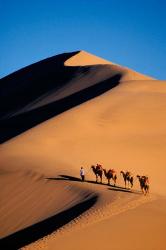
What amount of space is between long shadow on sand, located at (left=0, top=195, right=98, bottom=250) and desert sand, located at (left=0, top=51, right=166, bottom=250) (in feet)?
0.16

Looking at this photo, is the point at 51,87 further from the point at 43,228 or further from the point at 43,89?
the point at 43,228

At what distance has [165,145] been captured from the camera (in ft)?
96.8

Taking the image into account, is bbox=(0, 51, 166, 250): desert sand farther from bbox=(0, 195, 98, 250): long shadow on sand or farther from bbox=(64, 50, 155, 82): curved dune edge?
bbox=(64, 50, 155, 82): curved dune edge

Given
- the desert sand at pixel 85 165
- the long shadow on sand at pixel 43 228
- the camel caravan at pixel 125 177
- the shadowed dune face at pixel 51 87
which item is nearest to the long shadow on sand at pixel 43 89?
the shadowed dune face at pixel 51 87

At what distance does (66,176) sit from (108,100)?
58.7ft

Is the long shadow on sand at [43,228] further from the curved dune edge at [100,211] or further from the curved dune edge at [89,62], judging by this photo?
the curved dune edge at [89,62]

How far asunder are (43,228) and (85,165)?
9.18 m

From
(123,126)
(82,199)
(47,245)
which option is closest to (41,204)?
(82,199)

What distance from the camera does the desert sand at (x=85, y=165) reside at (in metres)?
13.5

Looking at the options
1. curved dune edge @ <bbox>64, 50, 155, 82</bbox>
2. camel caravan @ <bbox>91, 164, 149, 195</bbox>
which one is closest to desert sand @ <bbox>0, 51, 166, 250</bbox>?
camel caravan @ <bbox>91, 164, 149, 195</bbox>

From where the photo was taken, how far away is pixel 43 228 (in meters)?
15.8

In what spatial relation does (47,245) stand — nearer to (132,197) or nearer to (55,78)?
(132,197)

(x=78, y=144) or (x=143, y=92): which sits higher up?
(x=143, y=92)

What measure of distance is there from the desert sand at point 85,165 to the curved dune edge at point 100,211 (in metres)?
0.03
